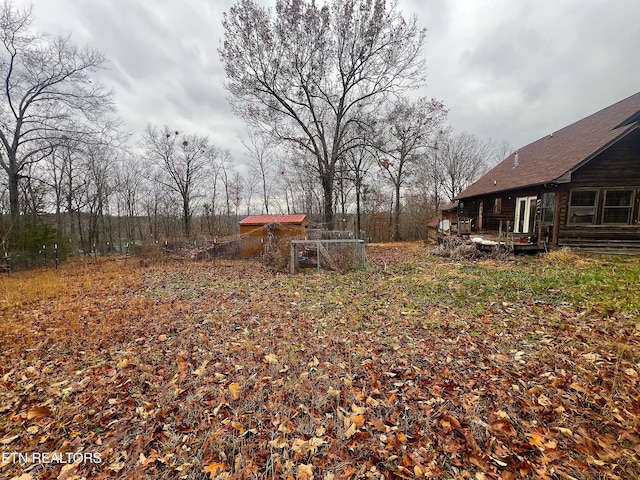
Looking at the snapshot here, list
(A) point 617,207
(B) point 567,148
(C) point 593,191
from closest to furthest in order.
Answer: (A) point 617,207 → (C) point 593,191 → (B) point 567,148

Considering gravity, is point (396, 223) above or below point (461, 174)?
below

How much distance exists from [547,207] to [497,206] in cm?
421

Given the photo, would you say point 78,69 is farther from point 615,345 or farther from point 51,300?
point 615,345

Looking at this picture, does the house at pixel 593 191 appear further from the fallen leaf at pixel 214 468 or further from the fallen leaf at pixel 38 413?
the fallen leaf at pixel 38 413

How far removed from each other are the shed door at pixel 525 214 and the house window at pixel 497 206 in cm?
171

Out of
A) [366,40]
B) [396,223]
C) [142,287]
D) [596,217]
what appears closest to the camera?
[142,287]

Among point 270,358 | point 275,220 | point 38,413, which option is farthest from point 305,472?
point 275,220

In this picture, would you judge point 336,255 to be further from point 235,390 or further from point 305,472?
point 305,472

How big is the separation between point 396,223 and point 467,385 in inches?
960

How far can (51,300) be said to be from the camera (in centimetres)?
740

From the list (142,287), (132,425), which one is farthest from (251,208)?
(132,425)

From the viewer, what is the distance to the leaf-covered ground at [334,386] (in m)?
2.25

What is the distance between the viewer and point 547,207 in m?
11.3

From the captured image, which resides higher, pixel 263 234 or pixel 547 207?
pixel 547 207
